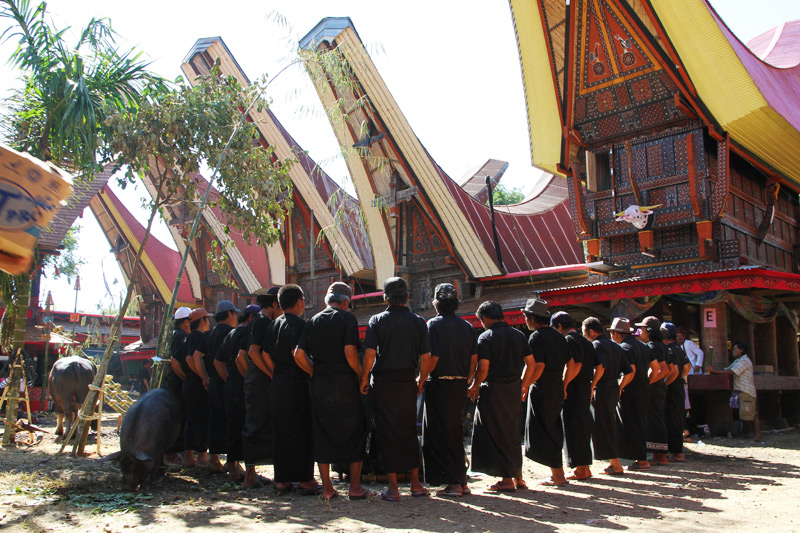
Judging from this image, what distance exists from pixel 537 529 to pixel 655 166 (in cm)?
922

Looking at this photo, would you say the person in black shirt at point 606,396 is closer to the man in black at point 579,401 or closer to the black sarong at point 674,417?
the man in black at point 579,401

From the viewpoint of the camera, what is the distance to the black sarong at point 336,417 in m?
4.88

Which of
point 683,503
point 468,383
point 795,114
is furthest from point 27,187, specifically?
point 795,114

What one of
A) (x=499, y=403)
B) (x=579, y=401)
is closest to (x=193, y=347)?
(x=499, y=403)

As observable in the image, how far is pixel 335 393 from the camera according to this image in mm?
4926

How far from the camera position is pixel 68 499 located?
4.87 meters

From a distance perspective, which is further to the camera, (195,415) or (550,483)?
(195,415)

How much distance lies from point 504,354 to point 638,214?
710 cm

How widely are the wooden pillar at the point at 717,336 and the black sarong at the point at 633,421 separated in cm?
410

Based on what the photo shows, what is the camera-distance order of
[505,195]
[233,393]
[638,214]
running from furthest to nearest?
[505,195]
[638,214]
[233,393]

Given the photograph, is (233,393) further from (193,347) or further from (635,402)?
(635,402)

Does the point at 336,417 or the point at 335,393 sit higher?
the point at 335,393

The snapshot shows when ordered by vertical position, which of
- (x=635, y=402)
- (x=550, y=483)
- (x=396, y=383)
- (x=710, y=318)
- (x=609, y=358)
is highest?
(x=710, y=318)

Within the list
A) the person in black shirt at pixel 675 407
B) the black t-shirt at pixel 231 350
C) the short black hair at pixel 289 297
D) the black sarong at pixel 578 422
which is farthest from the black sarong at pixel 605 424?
the black t-shirt at pixel 231 350
